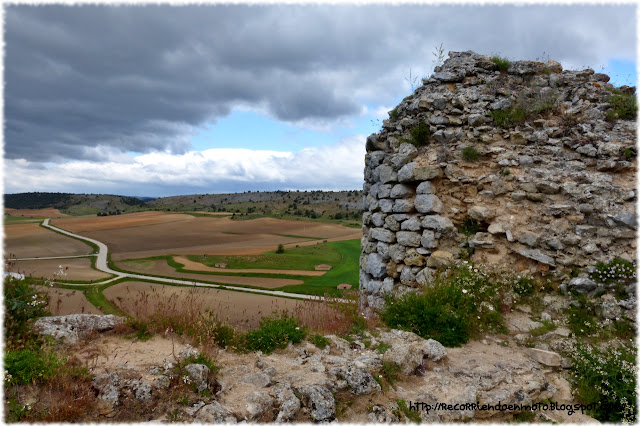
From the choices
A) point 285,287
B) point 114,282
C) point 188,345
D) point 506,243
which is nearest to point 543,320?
point 506,243

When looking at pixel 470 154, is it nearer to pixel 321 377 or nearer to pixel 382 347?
pixel 382 347

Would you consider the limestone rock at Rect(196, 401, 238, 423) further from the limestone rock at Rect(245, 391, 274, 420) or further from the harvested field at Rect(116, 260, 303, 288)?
the harvested field at Rect(116, 260, 303, 288)

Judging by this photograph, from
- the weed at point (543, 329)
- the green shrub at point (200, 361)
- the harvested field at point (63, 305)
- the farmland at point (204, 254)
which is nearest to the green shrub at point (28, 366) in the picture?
the green shrub at point (200, 361)

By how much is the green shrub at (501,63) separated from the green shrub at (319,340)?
8.51 m

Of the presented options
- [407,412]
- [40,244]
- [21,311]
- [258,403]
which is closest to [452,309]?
[407,412]

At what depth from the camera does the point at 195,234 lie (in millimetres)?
53219

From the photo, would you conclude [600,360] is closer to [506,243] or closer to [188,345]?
[506,243]

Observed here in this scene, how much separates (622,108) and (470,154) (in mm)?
3344

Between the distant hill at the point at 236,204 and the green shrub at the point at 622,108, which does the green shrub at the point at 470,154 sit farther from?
the distant hill at the point at 236,204

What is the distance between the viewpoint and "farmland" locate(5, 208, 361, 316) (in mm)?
28469

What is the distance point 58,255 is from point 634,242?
50202mm

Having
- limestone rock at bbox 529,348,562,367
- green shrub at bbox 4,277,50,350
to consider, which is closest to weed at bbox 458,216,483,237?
limestone rock at bbox 529,348,562,367

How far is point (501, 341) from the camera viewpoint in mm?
6176

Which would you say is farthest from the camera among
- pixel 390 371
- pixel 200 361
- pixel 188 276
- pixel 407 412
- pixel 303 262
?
pixel 303 262
